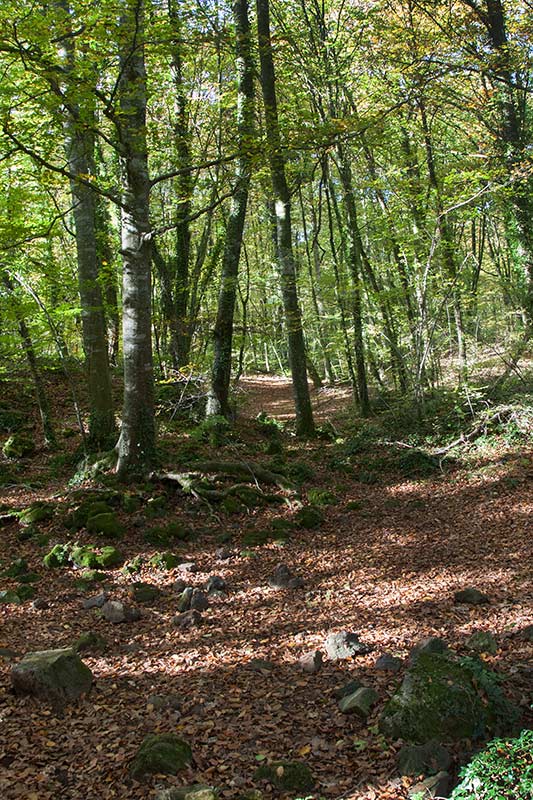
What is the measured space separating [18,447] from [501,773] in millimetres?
9947

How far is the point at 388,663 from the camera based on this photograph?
4363 mm

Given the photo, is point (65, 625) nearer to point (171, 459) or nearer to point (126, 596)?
point (126, 596)

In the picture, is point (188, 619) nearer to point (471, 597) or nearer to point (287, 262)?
point (471, 597)

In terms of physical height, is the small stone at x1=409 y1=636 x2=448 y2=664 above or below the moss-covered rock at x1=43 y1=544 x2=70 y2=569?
below

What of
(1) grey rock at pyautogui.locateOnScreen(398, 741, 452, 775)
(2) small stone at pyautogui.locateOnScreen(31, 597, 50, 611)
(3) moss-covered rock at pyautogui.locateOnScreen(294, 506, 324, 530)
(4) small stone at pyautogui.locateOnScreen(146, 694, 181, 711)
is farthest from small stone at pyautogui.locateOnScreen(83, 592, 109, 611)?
(1) grey rock at pyautogui.locateOnScreen(398, 741, 452, 775)

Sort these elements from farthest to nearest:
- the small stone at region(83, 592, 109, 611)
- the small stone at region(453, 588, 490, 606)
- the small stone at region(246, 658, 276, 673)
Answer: the small stone at region(83, 592, 109, 611) → the small stone at region(453, 588, 490, 606) → the small stone at region(246, 658, 276, 673)

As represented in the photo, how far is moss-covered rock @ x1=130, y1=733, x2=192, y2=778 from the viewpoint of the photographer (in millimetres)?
3320

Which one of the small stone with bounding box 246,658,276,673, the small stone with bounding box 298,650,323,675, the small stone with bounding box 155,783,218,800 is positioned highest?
the small stone with bounding box 155,783,218,800

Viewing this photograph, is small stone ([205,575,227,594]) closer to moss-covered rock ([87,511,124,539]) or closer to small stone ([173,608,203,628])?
small stone ([173,608,203,628])

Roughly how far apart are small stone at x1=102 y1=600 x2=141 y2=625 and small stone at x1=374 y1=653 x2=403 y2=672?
2.46 metres

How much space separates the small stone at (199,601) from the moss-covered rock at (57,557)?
72.1 inches

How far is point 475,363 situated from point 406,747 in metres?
9.87

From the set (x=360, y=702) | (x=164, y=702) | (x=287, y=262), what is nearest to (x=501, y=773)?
(x=360, y=702)

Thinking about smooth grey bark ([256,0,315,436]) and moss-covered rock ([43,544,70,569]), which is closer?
moss-covered rock ([43,544,70,569])
